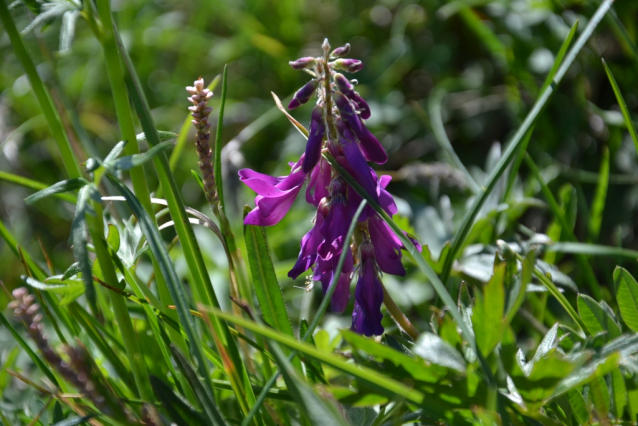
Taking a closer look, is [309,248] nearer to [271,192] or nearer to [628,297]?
[271,192]

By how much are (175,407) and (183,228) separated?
370 millimetres

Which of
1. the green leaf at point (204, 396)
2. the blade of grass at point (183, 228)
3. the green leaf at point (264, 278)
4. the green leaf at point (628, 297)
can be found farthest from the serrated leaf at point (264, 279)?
the green leaf at point (628, 297)

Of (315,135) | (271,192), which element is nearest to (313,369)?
(271,192)

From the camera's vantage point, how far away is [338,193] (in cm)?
121

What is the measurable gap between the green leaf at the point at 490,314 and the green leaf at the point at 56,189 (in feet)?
2.51

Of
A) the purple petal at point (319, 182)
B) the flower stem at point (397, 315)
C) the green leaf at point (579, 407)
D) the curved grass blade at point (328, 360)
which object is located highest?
the purple petal at point (319, 182)

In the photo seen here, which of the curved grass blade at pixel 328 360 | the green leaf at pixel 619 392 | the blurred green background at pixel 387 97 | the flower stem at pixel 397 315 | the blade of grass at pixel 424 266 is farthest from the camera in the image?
the blurred green background at pixel 387 97

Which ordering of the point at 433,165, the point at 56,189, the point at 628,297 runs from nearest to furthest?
1. the point at 56,189
2. the point at 628,297
3. the point at 433,165

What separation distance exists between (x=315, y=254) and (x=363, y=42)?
2.48 m

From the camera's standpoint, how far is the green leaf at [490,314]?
36.0 inches

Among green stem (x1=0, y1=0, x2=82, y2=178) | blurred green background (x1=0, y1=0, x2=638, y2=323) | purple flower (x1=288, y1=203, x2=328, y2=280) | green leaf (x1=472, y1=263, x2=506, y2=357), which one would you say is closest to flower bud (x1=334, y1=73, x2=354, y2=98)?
purple flower (x1=288, y1=203, x2=328, y2=280)

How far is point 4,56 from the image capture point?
382 cm

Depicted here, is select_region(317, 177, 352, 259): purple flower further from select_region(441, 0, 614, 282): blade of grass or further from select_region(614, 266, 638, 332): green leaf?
select_region(614, 266, 638, 332): green leaf

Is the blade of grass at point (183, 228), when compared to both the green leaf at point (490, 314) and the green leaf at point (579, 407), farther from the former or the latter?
the green leaf at point (579, 407)
